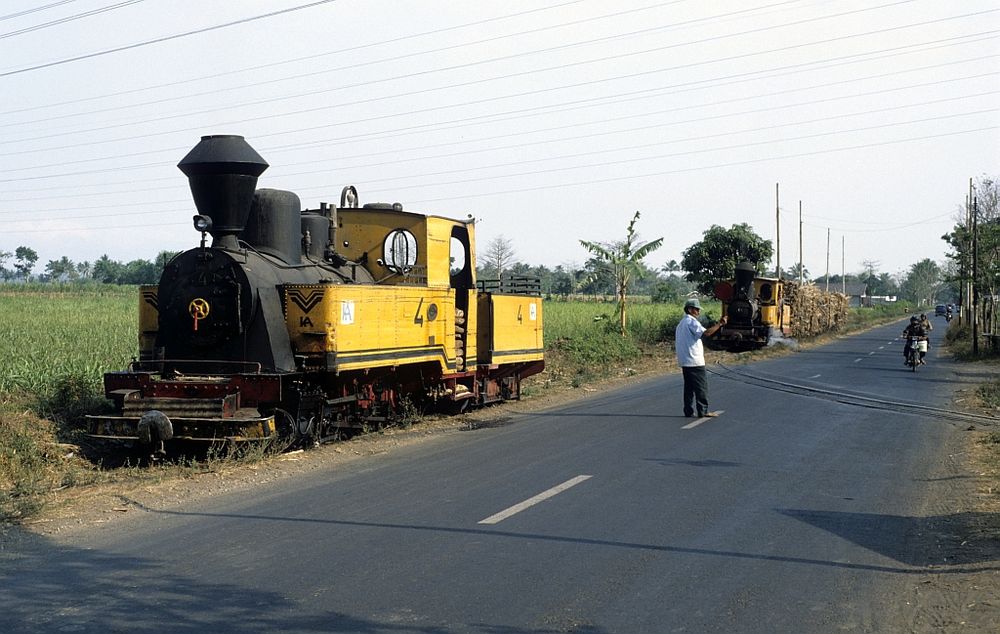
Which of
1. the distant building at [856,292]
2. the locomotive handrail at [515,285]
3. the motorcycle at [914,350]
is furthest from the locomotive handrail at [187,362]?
the distant building at [856,292]

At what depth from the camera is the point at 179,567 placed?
5938mm

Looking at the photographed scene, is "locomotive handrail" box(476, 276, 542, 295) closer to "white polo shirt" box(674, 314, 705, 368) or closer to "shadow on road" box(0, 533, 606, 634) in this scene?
"white polo shirt" box(674, 314, 705, 368)

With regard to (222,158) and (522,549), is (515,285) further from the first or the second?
(522,549)

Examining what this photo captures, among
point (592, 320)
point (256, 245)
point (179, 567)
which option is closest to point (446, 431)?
point (256, 245)

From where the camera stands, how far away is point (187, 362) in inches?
424

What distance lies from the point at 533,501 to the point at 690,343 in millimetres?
6613

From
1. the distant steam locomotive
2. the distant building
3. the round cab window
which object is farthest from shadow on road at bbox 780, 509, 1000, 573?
the distant building

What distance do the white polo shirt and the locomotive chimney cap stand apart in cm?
663

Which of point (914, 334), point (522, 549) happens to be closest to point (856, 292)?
point (914, 334)

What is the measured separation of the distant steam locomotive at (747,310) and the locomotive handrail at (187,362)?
24.6 m

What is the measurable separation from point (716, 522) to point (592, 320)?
26340mm

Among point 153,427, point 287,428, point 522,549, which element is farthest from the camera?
point 287,428

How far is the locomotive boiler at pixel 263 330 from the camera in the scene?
33.4ft

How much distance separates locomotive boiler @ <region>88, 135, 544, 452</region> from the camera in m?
10.2
